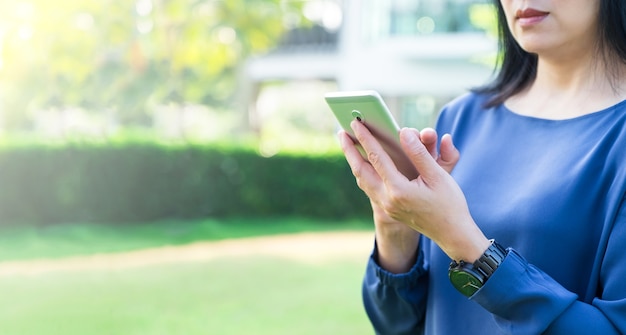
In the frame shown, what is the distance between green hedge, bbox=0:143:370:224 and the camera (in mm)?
9750

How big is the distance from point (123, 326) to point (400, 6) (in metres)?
Result: 13.2

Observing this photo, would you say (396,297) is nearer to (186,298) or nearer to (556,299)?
(556,299)

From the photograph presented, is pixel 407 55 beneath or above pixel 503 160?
beneath

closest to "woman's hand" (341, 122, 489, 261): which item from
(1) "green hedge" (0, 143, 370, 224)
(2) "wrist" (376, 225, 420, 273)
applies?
(2) "wrist" (376, 225, 420, 273)

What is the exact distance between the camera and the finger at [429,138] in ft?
4.48

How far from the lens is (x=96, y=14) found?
9.77 metres

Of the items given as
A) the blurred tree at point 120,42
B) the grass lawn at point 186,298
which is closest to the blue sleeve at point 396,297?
the grass lawn at point 186,298

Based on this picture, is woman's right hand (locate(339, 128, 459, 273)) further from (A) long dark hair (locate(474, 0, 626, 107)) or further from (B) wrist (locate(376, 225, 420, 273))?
(A) long dark hair (locate(474, 0, 626, 107))

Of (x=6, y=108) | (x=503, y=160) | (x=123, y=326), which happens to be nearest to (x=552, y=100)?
(x=503, y=160)

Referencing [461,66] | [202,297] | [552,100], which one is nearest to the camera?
[552,100]

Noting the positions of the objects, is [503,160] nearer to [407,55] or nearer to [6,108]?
[407,55]

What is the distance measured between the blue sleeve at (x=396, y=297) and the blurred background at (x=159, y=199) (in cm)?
417

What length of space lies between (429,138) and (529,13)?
319mm

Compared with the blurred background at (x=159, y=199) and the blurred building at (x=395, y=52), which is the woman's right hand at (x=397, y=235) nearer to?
the blurred background at (x=159, y=199)
